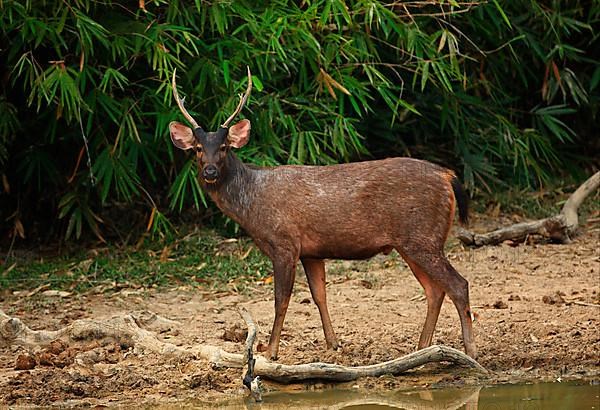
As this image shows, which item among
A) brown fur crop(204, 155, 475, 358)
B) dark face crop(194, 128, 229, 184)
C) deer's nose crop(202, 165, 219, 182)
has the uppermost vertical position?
dark face crop(194, 128, 229, 184)

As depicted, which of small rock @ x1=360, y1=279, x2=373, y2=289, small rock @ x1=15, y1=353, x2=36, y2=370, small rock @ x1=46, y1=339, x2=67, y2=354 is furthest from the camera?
small rock @ x1=360, y1=279, x2=373, y2=289

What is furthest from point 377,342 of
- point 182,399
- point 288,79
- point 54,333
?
point 288,79

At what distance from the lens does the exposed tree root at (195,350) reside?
729 cm

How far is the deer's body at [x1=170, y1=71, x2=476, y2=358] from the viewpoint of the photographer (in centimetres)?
771

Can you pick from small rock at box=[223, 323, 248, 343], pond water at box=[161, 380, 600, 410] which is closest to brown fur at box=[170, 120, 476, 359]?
pond water at box=[161, 380, 600, 410]

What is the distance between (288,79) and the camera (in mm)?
11195

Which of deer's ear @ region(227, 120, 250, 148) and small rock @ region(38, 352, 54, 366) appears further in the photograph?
deer's ear @ region(227, 120, 250, 148)

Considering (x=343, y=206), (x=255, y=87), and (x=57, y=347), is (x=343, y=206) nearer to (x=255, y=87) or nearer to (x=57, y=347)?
(x=57, y=347)

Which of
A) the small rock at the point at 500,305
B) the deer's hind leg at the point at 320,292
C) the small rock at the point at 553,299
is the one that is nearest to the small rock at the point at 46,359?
the deer's hind leg at the point at 320,292

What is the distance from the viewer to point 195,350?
314 inches

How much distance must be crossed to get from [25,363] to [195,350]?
1.03 meters

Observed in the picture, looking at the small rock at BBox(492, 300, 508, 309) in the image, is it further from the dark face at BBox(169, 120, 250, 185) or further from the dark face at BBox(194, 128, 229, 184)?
the dark face at BBox(194, 128, 229, 184)

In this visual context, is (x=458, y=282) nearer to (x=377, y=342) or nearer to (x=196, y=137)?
(x=377, y=342)

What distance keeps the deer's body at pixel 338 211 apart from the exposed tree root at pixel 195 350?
1.09ft
